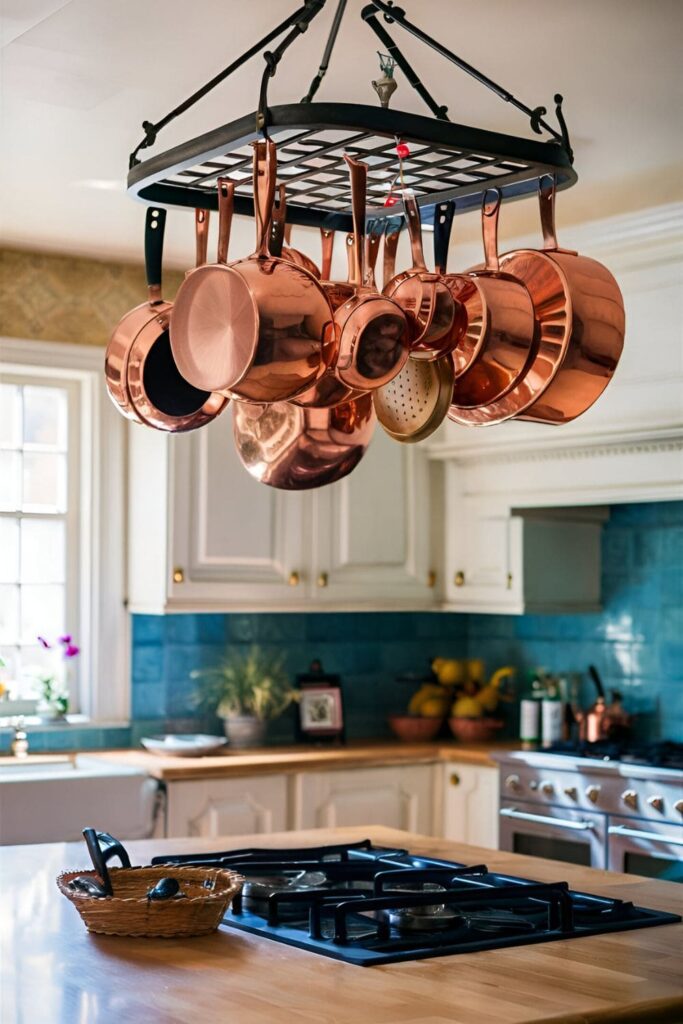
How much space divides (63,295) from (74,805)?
1.73 m

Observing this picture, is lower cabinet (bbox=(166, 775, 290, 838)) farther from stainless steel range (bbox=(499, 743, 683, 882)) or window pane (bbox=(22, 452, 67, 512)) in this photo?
window pane (bbox=(22, 452, 67, 512))

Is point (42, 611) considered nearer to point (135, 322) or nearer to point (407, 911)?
point (135, 322)

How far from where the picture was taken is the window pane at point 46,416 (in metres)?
4.78

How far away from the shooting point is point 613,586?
4.85 metres

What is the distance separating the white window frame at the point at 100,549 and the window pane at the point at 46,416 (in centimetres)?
4

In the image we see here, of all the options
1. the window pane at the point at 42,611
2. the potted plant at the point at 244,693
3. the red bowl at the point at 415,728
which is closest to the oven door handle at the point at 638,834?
the red bowl at the point at 415,728

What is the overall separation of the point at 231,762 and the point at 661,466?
160 centimetres

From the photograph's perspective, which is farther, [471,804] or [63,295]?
[63,295]

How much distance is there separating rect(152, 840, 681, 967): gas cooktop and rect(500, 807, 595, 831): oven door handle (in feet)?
5.48

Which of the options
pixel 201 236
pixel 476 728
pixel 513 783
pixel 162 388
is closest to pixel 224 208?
pixel 201 236

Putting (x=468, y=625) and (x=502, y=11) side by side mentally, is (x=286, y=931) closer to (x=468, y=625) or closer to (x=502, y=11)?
(x=502, y=11)

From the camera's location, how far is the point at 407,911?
217 cm

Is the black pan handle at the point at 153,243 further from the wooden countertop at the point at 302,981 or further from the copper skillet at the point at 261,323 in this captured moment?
the wooden countertop at the point at 302,981


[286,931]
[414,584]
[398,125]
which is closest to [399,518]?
[414,584]
